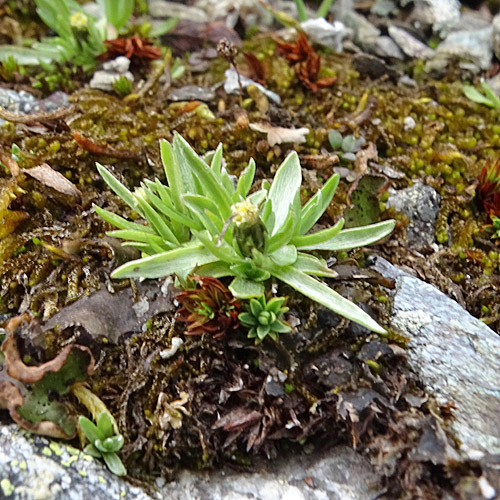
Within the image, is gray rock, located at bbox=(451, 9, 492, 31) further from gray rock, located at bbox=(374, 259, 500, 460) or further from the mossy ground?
gray rock, located at bbox=(374, 259, 500, 460)

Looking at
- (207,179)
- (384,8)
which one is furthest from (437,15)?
(207,179)

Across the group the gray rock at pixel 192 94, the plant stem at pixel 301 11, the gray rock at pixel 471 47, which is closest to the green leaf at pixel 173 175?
the gray rock at pixel 192 94

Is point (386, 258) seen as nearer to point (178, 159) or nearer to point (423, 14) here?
point (178, 159)

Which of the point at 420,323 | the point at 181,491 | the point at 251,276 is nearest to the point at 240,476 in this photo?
the point at 181,491

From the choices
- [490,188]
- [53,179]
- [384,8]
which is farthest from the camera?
[384,8]

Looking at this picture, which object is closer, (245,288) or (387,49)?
(245,288)

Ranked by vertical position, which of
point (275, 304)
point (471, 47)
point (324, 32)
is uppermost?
point (471, 47)

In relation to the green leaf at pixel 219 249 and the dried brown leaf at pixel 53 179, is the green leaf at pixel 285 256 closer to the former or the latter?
the green leaf at pixel 219 249

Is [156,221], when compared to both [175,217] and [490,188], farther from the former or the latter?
[490,188]

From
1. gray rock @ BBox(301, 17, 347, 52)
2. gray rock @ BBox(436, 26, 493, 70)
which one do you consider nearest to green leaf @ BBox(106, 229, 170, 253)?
gray rock @ BBox(301, 17, 347, 52)
